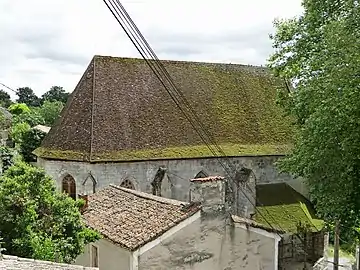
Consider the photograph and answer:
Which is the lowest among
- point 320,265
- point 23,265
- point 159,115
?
point 320,265

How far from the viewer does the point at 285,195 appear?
27.7m

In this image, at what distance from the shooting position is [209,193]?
518 inches

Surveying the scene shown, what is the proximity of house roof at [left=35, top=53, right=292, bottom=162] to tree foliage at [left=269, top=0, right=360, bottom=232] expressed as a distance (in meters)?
6.38

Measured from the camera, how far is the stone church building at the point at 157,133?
2398 cm

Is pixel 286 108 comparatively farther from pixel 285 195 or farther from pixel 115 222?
pixel 115 222

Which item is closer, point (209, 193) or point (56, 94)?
point (209, 193)

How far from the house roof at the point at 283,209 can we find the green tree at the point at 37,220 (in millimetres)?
12416

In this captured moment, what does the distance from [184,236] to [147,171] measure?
38.7 feet

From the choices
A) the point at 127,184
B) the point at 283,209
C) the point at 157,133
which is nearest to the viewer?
the point at 127,184

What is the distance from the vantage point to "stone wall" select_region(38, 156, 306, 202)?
77.4 ft

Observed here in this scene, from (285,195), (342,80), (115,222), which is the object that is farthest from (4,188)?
(285,195)

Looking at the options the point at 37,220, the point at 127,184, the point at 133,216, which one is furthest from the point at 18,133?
the point at 37,220

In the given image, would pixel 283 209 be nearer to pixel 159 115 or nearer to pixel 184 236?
pixel 159 115

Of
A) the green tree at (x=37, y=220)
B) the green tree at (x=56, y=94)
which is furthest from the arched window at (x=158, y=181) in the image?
the green tree at (x=56, y=94)
